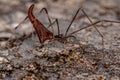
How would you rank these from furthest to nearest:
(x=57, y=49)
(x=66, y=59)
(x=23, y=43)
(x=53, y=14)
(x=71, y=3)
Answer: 1. (x=71, y=3)
2. (x=53, y=14)
3. (x=23, y=43)
4. (x=57, y=49)
5. (x=66, y=59)

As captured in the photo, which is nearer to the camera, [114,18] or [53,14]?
[114,18]

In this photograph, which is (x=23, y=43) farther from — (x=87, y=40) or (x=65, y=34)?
(x=87, y=40)

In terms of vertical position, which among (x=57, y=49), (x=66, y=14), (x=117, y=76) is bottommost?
(x=117, y=76)

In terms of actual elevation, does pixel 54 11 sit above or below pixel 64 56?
above

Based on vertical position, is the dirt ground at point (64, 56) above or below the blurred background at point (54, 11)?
below

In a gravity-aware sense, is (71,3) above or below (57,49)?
above

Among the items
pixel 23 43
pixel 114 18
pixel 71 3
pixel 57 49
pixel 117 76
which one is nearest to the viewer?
pixel 117 76

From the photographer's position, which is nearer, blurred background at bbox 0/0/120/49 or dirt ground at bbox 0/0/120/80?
dirt ground at bbox 0/0/120/80

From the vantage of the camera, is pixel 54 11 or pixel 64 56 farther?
pixel 54 11

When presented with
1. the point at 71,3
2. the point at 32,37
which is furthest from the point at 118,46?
the point at 71,3

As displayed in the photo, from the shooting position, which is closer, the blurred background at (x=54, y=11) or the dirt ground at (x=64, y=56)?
the dirt ground at (x=64, y=56)

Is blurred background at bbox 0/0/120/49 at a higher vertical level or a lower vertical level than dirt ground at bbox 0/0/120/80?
higher
